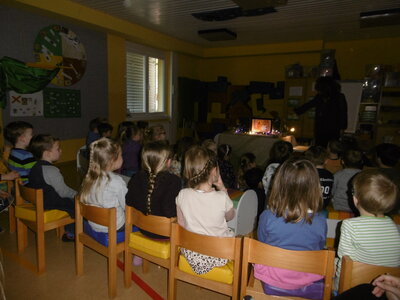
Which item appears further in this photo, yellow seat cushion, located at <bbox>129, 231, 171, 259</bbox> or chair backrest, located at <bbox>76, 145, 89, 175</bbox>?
chair backrest, located at <bbox>76, 145, 89, 175</bbox>

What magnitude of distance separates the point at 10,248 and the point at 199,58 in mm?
6578

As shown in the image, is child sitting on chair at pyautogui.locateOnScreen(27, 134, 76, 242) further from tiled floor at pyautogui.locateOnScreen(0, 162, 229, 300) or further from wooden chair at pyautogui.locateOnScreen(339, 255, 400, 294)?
wooden chair at pyautogui.locateOnScreen(339, 255, 400, 294)

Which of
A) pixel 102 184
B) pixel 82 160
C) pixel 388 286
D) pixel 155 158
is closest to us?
pixel 388 286

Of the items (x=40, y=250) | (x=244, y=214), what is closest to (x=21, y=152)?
(x=40, y=250)

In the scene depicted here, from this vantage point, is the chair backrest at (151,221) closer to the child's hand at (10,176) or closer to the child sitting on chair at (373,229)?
the child sitting on chair at (373,229)

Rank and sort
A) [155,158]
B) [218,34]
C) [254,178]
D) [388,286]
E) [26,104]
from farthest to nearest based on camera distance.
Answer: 1. [218,34]
2. [26,104]
3. [254,178]
4. [155,158]
5. [388,286]

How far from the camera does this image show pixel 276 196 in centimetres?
153

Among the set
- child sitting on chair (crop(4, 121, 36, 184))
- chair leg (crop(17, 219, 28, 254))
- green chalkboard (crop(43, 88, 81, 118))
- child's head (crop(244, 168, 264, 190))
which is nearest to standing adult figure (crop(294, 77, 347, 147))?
child's head (crop(244, 168, 264, 190))

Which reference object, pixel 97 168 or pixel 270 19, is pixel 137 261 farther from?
pixel 270 19

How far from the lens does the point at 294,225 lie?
1.46 metres

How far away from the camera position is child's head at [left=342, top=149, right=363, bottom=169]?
242 cm

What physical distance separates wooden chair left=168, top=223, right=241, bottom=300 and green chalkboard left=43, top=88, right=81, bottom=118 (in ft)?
12.0

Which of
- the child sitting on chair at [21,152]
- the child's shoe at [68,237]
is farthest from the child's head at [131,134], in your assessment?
the child's shoe at [68,237]

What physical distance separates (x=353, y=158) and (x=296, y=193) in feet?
4.00
